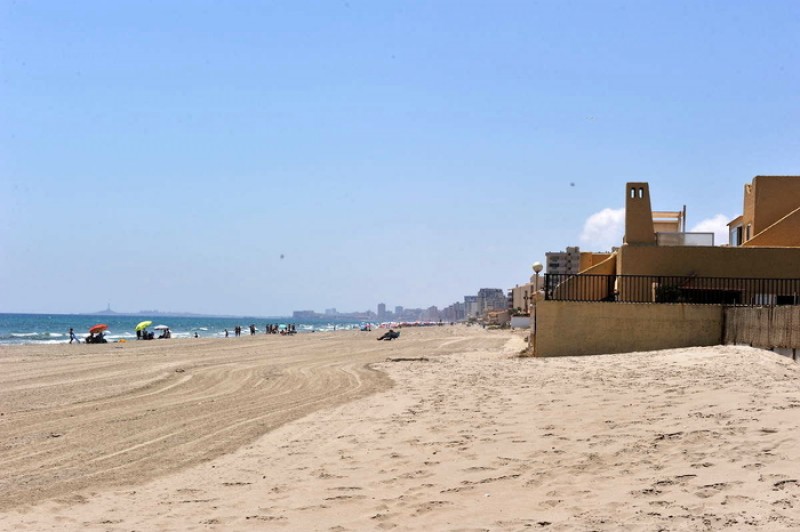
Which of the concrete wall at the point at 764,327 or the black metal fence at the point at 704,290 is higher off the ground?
the black metal fence at the point at 704,290

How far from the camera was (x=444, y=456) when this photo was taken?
834 cm

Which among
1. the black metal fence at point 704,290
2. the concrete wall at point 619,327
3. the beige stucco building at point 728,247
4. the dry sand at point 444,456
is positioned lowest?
the dry sand at point 444,456

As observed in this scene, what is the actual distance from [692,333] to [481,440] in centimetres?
1144

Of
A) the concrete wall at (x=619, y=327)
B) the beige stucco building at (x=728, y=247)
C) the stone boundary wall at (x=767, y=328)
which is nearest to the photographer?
the stone boundary wall at (x=767, y=328)

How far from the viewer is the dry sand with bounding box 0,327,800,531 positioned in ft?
20.3

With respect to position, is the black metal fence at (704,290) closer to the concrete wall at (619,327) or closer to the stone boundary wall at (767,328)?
the concrete wall at (619,327)

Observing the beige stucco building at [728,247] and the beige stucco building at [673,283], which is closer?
the beige stucco building at [673,283]

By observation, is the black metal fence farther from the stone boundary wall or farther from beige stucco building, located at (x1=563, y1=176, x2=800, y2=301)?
the stone boundary wall

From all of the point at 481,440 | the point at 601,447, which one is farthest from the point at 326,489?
the point at 601,447

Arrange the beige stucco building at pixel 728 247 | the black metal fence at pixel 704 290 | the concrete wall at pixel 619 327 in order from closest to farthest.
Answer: the concrete wall at pixel 619 327 < the black metal fence at pixel 704 290 < the beige stucco building at pixel 728 247

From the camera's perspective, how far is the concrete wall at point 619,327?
1847cm

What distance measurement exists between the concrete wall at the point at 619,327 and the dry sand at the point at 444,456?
3273mm

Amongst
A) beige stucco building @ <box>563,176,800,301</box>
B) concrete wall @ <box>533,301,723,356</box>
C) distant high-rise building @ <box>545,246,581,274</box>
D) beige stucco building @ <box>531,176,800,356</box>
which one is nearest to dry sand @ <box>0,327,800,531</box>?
concrete wall @ <box>533,301,723,356</box>

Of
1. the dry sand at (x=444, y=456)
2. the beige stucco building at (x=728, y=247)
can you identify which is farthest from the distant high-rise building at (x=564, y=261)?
the dry sand at (x=444, y=456)
